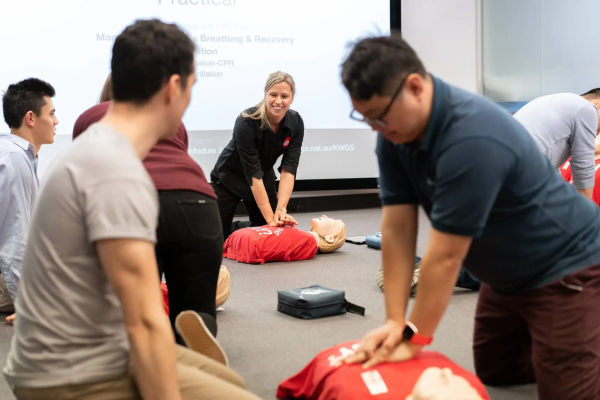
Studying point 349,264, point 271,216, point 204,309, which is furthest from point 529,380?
point 271,216

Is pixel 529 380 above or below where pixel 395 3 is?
below

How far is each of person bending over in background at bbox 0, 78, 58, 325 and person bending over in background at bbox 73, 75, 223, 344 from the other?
909 mm

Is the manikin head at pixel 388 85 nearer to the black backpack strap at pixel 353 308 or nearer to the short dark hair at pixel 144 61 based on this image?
the short dark hair at pixel 144 61

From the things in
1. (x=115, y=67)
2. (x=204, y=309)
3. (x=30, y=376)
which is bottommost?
(x=204, y=309)

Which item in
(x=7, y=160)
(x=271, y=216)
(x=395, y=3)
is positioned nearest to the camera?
(x=7, y=160)

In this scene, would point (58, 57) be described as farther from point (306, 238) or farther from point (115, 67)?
point (115, 67)

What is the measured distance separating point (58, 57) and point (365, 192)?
325 cm

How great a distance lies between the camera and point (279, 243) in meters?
3.93

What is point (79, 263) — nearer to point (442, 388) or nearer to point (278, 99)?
point (442, 388)

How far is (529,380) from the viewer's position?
1959 mm

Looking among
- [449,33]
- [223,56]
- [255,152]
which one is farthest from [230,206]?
[449,33]

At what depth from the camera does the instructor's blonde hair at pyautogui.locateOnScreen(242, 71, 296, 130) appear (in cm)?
390

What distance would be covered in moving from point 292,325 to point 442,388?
4.26 feet

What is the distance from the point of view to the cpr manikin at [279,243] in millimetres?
3920
